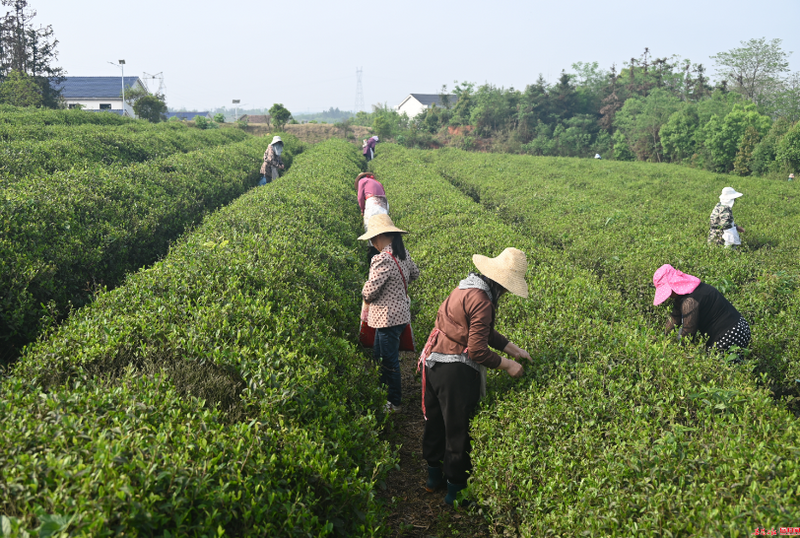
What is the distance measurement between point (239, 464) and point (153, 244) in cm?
710

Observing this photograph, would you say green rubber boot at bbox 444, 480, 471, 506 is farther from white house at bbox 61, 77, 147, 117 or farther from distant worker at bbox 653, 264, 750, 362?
white house at bbox 61, 77, 147, 117

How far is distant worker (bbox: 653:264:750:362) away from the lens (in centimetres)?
489

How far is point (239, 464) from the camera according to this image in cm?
250

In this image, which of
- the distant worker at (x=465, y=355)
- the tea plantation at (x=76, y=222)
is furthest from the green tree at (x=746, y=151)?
the distant worker at (x=465, y=355)

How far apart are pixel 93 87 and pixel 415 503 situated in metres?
66.6

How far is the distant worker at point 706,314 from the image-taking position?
193 inches

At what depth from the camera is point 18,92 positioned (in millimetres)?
29359

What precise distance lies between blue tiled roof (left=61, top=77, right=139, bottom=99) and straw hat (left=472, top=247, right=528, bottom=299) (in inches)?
2462

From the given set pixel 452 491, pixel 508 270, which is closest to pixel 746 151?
pixel 508 270

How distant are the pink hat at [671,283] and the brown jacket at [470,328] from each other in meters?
2.25

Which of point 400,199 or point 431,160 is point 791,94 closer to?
point 431,160

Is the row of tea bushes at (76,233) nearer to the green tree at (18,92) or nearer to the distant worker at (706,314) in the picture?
the distant worker at (706,314)

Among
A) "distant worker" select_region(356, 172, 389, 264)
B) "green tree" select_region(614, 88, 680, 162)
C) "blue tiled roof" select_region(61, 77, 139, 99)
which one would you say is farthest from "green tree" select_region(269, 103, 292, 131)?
"distant worker" select_region(356, 172, 389, 264)

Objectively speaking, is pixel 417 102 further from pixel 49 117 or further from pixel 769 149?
pixel 49 117
